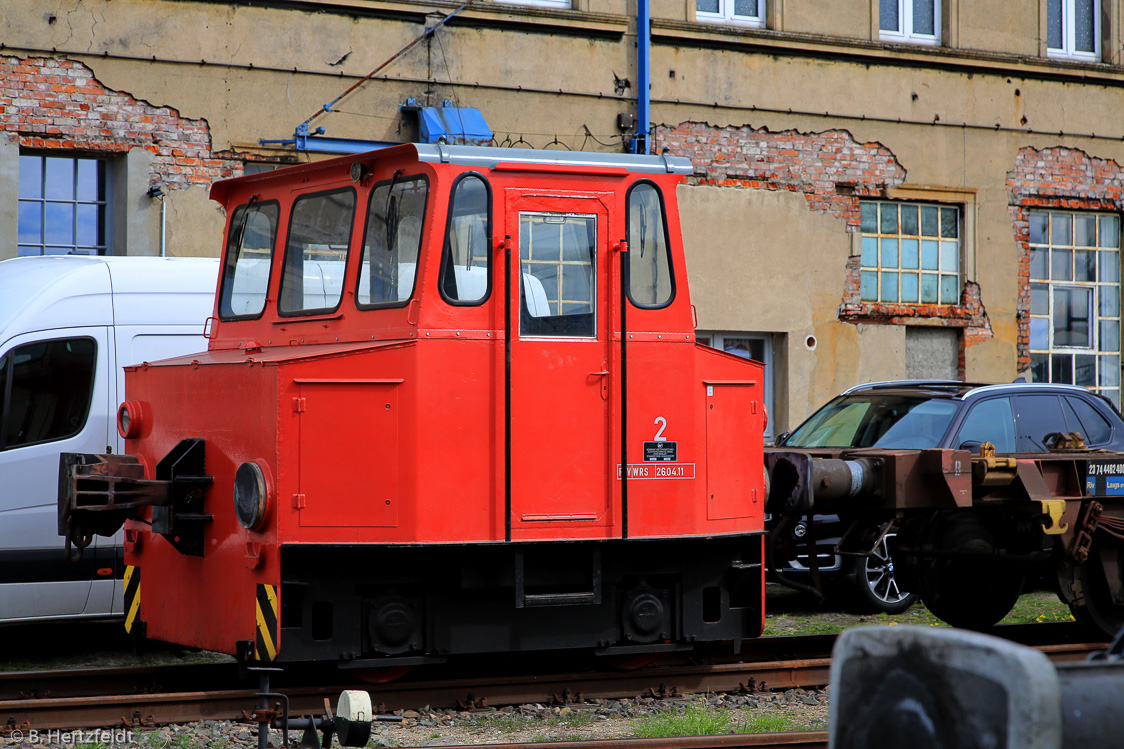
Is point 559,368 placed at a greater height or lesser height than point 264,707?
greater

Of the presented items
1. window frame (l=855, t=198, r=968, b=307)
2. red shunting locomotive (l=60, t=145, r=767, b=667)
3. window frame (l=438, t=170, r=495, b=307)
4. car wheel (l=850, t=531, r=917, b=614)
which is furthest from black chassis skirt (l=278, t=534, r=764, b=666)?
window frame (l=855, t=198, r=968, b=307)

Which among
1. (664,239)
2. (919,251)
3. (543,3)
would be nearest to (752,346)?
(919,251)

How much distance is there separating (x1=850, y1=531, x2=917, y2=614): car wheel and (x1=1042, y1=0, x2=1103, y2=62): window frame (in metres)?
9.80

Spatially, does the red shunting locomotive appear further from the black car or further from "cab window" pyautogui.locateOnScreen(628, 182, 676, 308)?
the black car

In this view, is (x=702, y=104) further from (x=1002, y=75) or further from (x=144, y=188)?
(x=144, y=188)

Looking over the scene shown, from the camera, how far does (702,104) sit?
50.6 ft

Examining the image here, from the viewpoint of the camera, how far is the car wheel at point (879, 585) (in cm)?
1083

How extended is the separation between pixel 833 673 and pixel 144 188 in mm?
11409

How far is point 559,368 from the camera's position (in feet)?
22.7

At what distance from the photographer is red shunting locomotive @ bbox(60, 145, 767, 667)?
253 inches

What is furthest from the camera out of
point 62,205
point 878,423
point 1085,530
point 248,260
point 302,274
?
point 62,205

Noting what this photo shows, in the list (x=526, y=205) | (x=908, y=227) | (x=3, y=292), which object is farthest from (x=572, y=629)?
(x=908, y=227)

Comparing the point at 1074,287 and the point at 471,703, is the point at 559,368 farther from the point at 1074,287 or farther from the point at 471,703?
the point at 1074,287

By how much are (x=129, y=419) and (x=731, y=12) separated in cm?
1066
